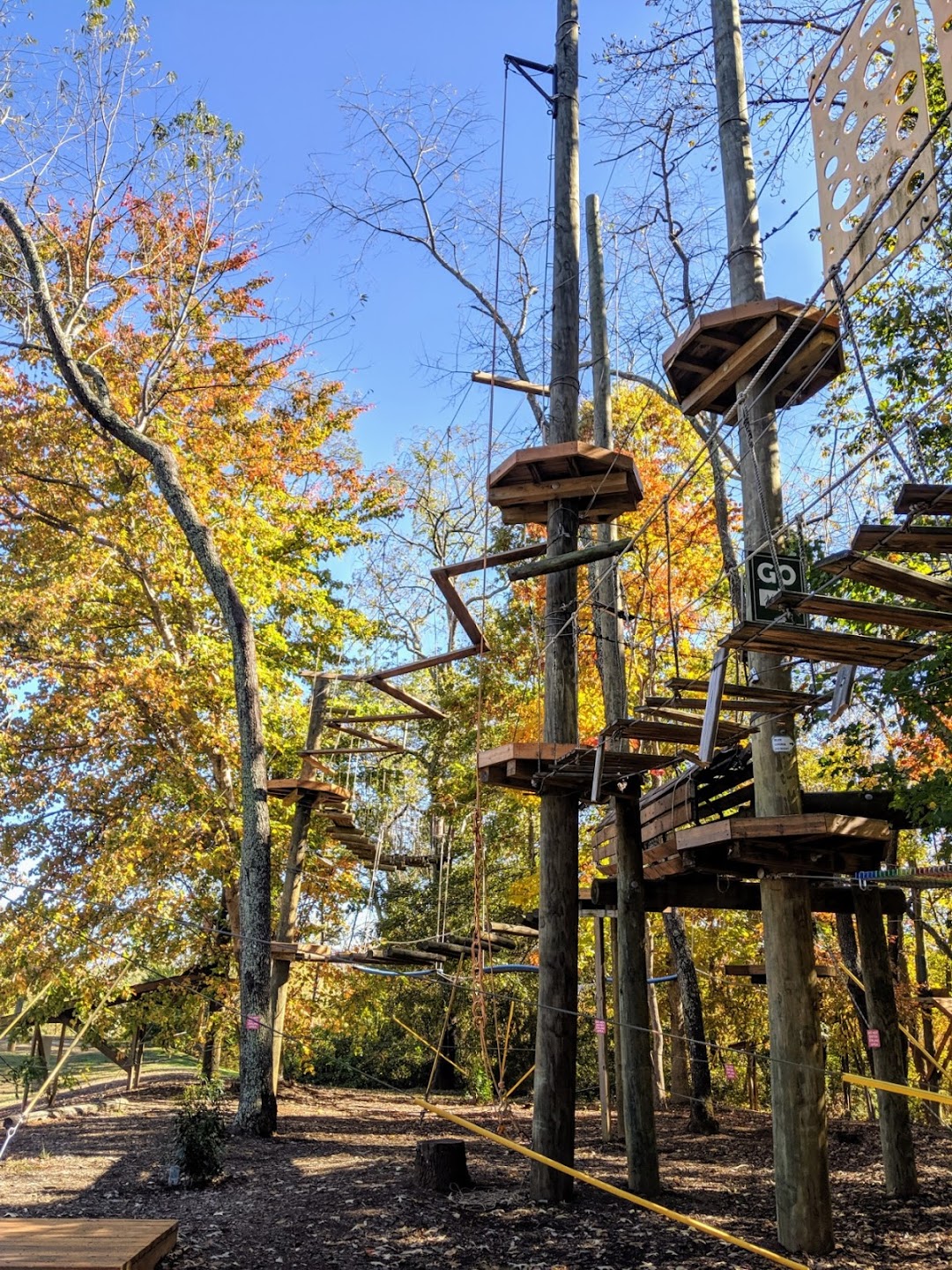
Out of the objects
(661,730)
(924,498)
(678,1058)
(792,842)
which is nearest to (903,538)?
(924,498)

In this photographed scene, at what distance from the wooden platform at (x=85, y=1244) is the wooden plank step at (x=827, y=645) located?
3305 mm

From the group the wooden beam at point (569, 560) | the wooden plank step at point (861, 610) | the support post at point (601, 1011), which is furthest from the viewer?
the support post at point (601, 1011)

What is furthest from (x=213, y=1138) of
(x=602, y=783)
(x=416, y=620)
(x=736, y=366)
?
(x=416, y=620)

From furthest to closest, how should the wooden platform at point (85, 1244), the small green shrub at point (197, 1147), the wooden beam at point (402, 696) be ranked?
the wooden beam at point (402, 696), the small green shrub at point (197, 1147), the wooden platform at point (85, 1244)

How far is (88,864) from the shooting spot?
12562 millimetres

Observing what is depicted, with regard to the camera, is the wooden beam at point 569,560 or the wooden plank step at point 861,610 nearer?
the wooden plank step at point 861,610

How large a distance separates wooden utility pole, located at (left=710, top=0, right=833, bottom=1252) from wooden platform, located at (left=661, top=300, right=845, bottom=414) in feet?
0.53

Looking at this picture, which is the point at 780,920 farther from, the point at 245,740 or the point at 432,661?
the point at 245,740

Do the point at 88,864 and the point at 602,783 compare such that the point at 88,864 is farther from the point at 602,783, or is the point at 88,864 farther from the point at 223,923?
the point at 602,783

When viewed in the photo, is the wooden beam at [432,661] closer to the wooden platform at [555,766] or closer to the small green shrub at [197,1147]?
the wooden platform at [555,766]

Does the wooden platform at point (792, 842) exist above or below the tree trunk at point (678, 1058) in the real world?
above

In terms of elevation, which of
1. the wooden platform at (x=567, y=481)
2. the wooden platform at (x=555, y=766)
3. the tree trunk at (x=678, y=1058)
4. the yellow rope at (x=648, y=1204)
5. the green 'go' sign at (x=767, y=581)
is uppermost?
the wooden platform at (x=567, y=481)

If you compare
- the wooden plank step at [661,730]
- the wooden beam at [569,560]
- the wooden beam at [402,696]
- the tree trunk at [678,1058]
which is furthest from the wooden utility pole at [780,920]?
the tree trunk at [678,1058]

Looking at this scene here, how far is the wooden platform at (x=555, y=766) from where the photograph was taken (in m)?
5.80
